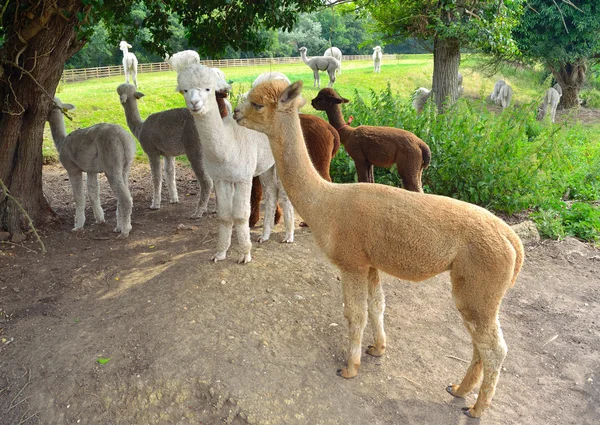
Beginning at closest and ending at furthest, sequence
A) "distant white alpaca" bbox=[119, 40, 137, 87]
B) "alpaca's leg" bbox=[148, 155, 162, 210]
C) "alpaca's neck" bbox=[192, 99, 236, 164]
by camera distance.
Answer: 1. "alpaca's neck" bbox=[192, 99, 236, 164]
2. "alpaca's leg" bbox=[148, 155, 162, 210]
3. "distant white alpaca" bbox=[119, 40, 137, 87]

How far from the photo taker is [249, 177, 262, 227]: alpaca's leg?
659 cm

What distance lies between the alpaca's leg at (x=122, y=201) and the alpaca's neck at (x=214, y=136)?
1.94 m

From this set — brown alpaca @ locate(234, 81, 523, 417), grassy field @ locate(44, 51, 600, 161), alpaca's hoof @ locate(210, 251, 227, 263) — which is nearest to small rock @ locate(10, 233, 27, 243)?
alpaca's hoof @ locate(210, 251, 227, 263)

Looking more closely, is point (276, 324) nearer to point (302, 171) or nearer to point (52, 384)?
point (302, 171)

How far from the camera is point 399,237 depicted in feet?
10.8

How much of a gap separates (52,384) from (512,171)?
271 inches

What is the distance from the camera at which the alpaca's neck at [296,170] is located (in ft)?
11.6

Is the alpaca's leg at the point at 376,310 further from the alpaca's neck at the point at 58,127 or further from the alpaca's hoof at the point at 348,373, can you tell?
the alpaca's neck at the point at 58,127

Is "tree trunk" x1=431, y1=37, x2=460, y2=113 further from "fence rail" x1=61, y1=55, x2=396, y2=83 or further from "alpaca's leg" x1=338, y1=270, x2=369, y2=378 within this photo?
"fence rail" x1=61, y1=55, x2=396, y2=83

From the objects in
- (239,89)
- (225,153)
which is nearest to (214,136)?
(225,153)

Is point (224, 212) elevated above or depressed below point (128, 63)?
below

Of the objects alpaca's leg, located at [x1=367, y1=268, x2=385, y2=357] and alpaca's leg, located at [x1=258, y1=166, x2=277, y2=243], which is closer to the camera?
alpaca's leg, located at [x1=367, y1=268, x2=385, y2=357]

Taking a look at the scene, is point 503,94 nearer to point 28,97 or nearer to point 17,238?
point 28,97

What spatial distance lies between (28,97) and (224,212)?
322cm
